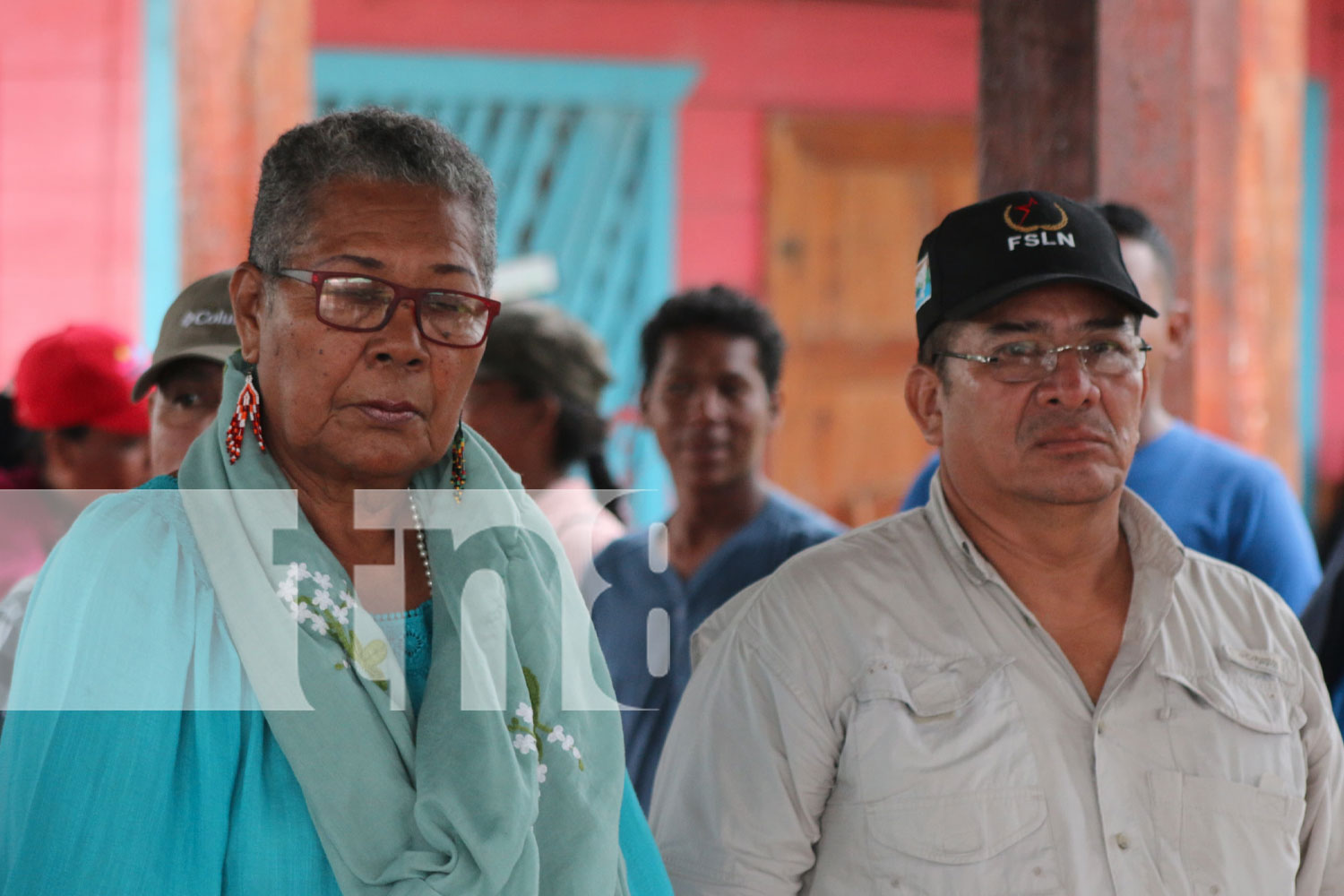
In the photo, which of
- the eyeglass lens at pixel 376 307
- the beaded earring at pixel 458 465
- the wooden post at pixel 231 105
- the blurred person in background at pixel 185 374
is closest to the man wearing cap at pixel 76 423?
the blurred person in background at pixel 185 374

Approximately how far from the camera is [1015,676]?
189 cm

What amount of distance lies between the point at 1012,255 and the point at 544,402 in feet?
5.69

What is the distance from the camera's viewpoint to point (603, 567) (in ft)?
9.89

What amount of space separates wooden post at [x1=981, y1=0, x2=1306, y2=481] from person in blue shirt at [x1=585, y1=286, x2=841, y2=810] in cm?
72

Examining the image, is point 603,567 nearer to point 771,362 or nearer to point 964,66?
point 771,362

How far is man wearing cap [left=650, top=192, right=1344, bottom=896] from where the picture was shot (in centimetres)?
180

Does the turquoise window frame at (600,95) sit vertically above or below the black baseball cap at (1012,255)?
above

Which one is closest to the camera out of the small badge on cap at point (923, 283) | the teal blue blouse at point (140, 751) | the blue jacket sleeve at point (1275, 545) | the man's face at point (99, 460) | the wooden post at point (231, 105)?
the teal blue blouse at point (140, 751)

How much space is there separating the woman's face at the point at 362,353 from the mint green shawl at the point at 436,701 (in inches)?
2.6

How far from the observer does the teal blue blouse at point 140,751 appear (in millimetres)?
1298

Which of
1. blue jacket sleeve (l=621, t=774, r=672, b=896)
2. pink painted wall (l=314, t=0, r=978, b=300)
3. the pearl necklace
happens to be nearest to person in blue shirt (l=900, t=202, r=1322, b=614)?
blue jacket sleeve (l=621, t=774, r=672, b=896)

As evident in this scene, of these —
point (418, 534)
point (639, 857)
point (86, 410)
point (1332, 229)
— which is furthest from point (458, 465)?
point (1332, 229)

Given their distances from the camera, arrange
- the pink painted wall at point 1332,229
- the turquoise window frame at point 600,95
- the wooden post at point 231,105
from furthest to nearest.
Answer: the pink painted wall at point 1332,229 → the turquoise window frame at point 600,95 → the wooden post at point 231,105

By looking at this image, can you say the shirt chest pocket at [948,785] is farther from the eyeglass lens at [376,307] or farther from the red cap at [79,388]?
the red cap at [79,388]
